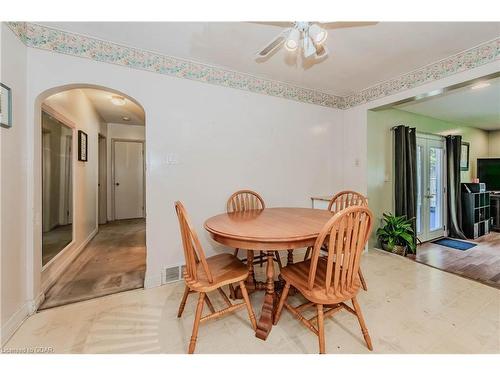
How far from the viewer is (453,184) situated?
434 cm

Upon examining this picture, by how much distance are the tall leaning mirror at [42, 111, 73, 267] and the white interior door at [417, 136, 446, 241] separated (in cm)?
533

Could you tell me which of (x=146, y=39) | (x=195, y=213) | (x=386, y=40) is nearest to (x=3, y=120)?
(x=146, y=39)

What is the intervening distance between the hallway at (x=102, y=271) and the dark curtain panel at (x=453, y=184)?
5.43 meters

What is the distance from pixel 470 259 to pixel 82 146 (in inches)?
226

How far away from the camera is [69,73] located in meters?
1.94

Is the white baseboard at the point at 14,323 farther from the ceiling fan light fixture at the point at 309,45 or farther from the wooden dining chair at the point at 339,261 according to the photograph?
the ceiling fan light fixture at the point at 309,45

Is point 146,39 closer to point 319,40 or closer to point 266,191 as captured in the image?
point 319,40

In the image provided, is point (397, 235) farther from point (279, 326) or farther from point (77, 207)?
point (77, 207)

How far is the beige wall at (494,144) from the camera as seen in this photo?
523 cm

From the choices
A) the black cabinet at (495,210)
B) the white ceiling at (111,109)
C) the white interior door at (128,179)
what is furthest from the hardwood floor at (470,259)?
the white interior door at (128,179)

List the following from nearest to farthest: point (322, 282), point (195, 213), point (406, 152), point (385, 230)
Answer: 1. point (322, 282)
2. point (195, 213)
3. point (385, 230)
4. point (406, 152)

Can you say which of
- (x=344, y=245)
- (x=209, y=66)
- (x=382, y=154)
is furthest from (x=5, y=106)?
(x=382, y=154)

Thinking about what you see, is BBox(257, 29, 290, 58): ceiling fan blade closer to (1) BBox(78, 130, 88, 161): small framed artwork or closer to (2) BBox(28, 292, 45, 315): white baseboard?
(2) BBox(28, 292, 45, 315): white baseboard

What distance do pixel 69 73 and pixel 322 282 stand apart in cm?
261
